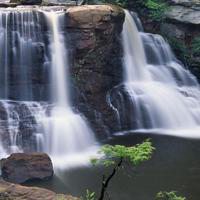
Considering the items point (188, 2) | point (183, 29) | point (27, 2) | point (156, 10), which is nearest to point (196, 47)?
point (183, 29)

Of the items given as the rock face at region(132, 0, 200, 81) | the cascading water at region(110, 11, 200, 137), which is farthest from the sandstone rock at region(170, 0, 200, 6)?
the cascading water at region(110, 11, 200, 137)

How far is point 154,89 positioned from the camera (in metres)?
20.3

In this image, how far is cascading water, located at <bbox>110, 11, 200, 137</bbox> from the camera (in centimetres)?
1909

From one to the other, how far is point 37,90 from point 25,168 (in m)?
4.87

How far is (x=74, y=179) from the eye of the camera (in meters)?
13.7

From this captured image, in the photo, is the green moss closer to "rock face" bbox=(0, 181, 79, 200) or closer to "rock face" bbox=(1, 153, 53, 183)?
"rock face" bbox=(1, 153, 53, 183)

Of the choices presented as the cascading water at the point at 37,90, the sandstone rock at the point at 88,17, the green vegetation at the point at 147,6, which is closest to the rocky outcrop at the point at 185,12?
the green vegetation at the point at 147,6

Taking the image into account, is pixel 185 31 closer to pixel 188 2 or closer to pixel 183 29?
pixel 183 29

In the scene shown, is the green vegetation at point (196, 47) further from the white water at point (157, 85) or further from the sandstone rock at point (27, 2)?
the sandstone rock at point (27, 2)

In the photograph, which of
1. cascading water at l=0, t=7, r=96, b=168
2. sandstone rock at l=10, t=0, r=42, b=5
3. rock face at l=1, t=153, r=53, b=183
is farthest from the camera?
sandstone rock at l=10, t=0, r=42, b=5

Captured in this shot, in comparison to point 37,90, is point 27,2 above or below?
above

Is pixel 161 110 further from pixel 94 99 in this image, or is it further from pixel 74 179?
pixel 74 179

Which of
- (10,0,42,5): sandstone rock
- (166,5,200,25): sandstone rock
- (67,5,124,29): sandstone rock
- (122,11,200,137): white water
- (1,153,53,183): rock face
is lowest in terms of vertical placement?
(122,11,200,137): white water

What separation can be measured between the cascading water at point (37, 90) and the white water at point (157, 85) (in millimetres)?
2886
